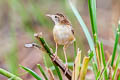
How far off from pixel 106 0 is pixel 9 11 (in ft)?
5.04

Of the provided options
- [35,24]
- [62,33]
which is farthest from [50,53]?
[35,24]

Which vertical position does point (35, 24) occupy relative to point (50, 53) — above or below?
below

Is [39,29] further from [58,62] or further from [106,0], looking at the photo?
[58,62]

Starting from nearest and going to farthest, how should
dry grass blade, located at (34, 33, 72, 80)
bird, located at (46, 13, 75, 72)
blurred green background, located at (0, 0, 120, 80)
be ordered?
1. dry grass blade, located at (34, 33, 72, 80)
2. bird, located at (46, 13, 75, 72)
3. blurred green background, located at (0, 0, 120, 80)

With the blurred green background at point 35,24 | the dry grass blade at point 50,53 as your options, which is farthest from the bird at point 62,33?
the blurred green background at point 35,24

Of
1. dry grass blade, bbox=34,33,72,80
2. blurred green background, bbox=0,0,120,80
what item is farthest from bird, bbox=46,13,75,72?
blurred green background, bbox=0,0,120,80

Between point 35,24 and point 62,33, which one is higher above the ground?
point 62,33

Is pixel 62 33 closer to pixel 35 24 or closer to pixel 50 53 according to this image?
pixel 50 53

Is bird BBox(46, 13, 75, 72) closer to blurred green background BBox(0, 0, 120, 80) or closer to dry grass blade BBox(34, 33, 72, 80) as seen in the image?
dry grass blade BBox(34, 33, 72, 80)

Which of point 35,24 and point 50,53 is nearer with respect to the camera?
point 50,53

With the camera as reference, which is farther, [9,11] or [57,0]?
[57,0]

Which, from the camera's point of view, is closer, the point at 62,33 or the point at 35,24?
the point at 62,33

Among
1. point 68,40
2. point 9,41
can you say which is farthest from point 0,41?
point 68,40

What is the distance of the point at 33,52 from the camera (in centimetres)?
325
